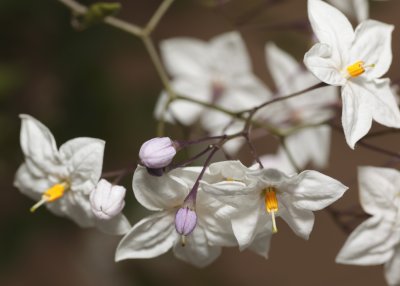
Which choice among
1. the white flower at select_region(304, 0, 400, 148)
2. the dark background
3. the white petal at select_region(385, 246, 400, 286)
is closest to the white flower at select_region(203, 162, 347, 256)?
the white flower at select_region(304, 0, 400, 148)

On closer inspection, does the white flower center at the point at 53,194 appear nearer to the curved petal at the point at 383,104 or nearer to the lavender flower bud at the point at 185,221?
the lavender flower bud at the point at 185,221

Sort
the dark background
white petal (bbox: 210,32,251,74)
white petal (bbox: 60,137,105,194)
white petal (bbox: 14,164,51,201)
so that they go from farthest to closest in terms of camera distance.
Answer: the dark background < white petal (bbox: 210,32,251,74) < white petal (bbox: 14,164,51,201) < white petal (bbox: 60,137,105,194)

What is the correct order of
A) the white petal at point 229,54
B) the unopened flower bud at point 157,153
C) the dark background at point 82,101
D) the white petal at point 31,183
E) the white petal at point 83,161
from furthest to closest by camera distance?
the dark background at point 82,101, the white petal at point 229,54, the white petal at point 31,183, the white petal at point 83,161, the unopened flower bud at point 157,153

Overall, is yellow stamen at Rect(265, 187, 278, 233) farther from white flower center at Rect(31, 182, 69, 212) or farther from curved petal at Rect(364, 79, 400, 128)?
white flower center at Rect(31, 182, 69, 212)

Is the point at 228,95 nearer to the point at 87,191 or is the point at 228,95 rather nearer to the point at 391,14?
the point at 87,191

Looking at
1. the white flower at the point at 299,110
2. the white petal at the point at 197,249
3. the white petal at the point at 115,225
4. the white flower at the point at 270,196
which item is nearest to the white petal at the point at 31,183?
the white petal at the point at 115,225

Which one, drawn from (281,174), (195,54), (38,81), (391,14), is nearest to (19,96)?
(38,81)
